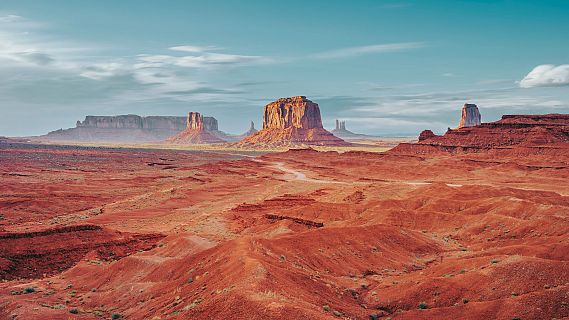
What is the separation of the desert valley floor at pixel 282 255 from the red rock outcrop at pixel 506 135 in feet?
156

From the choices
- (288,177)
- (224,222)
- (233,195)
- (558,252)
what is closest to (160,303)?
(558,252)

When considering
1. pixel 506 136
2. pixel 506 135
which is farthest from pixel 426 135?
pixel 506 136

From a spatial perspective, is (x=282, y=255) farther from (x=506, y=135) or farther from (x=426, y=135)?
(x=426, y=135)

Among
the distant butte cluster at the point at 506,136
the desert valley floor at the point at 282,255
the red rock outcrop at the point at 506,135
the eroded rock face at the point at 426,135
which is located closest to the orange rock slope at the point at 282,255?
the desert valley floor at the point at 282,255

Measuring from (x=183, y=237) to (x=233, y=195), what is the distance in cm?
4035

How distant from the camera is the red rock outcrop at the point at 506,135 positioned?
115750 mm

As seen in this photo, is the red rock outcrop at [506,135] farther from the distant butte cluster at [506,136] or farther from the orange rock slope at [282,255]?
the orange rock slope at [282,255]

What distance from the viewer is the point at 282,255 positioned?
88.1 feet

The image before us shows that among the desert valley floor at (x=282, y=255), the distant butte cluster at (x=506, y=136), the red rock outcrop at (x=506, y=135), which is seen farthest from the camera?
the red rock outcrop at (x=506, y=135)

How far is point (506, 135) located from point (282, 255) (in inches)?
4431

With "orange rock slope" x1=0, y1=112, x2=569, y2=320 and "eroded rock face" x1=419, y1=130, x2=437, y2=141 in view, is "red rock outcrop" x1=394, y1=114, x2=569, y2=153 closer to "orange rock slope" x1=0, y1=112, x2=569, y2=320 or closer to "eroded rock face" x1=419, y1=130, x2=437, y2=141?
"eroded rock face" x1=419, y1=130, x2=437, y2=141

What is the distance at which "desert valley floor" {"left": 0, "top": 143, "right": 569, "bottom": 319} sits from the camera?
19.7 m

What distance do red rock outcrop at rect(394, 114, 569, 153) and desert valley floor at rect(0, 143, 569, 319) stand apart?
4763 cm

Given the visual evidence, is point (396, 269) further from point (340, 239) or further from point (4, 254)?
point (4, 254)
